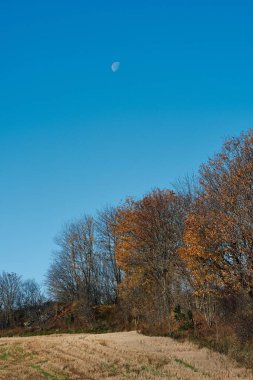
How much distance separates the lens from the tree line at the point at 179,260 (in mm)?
33531

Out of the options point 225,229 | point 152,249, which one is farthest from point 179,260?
point 225,229

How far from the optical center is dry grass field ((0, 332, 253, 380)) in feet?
68.2

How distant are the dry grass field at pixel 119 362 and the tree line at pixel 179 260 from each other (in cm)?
492

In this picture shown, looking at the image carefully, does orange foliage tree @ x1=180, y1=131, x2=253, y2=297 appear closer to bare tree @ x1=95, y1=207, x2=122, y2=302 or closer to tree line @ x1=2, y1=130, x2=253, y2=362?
tree line @ x1=2, y1=130, x2=253, y2=362

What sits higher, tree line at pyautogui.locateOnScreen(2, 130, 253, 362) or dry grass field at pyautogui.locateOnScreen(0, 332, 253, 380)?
tree line at pyautogui.locateOnScreen(2, 130, 253, 362)

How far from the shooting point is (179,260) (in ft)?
158

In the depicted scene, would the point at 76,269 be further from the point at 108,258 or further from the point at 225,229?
the point at 225,229

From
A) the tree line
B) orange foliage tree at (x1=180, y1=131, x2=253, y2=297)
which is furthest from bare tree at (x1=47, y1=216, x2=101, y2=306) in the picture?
orange foliage tree at (x1=180, y1=131, x2=253, y2=297)

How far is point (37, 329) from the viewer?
6378 centimetres

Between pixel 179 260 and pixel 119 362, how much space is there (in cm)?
2457

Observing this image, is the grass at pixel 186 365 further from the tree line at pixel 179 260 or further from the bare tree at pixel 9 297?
the bare tree at pixel 9 297

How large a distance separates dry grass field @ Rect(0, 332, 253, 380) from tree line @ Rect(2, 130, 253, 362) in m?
4.92

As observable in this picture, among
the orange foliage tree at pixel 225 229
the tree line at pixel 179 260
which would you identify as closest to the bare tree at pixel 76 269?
the tree line at pixel 179 260

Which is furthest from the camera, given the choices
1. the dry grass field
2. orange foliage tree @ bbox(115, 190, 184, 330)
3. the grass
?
orange foliage tree @ bbox(115, 190, 184, 330)
